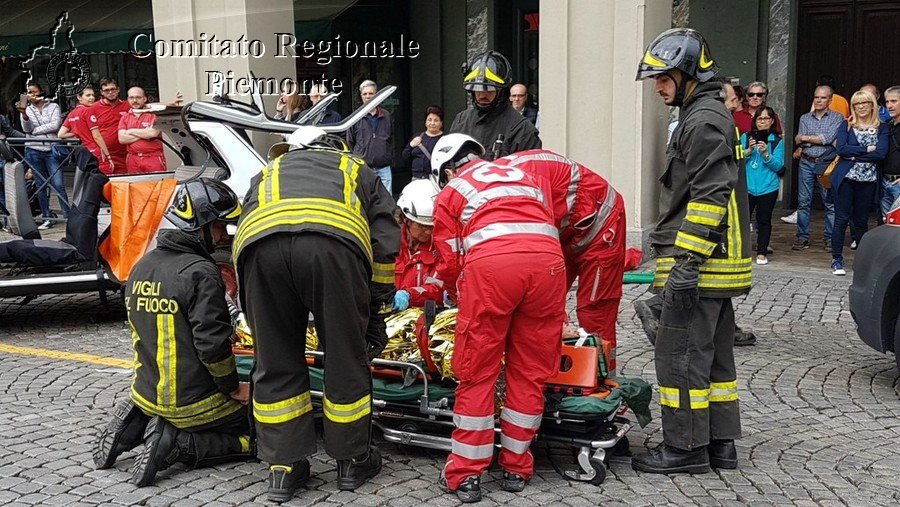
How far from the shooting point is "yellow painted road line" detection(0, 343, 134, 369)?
6973 mm

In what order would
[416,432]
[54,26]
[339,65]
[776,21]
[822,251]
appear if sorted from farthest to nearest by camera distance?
[54,26], [339,65], [776,21], [822,251], [416,432]

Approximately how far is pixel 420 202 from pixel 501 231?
3.10 feet

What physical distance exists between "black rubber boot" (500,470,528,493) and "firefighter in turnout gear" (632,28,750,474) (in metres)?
0.64

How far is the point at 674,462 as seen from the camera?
4.79 m

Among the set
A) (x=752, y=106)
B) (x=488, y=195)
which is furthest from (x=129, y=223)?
(x=752, y=106)

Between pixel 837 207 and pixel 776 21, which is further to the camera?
pixel 776 21

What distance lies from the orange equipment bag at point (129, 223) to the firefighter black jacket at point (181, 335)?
120 inches

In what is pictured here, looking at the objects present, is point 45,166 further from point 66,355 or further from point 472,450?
point 472,450

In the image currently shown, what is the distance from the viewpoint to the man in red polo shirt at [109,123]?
38.3 ft

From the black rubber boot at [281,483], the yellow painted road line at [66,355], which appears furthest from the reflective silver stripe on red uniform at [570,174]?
the yellow painted road line at [66,355]

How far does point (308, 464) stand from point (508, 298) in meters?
1.30

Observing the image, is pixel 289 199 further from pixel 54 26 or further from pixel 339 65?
pixel 54 26

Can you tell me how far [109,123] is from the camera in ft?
39.9

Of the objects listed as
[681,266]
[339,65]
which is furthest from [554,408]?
A: [339,65]
